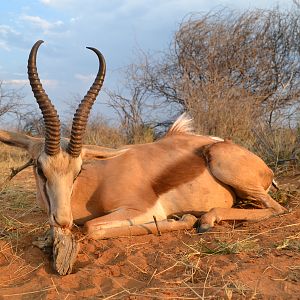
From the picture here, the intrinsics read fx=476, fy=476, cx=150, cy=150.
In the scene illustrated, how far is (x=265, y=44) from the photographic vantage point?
63.6 feet

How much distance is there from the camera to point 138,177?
5266 mm

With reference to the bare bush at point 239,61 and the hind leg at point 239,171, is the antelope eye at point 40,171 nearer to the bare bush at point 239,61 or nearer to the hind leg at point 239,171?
the hind leg at point 239,171

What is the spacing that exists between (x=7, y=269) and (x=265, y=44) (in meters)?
17.4

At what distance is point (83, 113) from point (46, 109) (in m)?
0.36

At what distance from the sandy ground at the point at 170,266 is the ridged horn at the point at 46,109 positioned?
0.94 metres

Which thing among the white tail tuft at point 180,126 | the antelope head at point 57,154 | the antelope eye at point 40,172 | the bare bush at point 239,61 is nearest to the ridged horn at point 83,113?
the antelope head at point 57,154

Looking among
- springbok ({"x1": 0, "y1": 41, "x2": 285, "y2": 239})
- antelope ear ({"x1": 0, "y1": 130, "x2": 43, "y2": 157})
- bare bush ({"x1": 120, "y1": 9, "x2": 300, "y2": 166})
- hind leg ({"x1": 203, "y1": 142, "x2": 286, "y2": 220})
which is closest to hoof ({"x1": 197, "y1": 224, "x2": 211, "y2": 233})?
springbok ({"x1": 0, "y1": 41, "x2": 285, "y2": 239})

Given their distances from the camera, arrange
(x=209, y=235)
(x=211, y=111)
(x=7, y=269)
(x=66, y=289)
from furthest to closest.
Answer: (x=211, y=111)
(x=209, y=235)
(x=7, y=269)
(x=66, y=289)

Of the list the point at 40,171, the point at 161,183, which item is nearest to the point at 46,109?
the point at 40,171

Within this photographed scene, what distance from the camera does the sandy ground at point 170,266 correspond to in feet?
10.2

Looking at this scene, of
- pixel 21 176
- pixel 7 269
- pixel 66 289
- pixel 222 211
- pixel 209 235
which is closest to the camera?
pixel 66 289

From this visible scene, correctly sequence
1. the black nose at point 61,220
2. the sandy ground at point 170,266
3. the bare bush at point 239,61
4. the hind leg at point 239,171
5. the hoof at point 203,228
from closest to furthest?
the sandy ground at point 170,266 → the black nose at point 61,220 → the hoof at point 203,228 → the hind leg at point 239,171 → the bare bush at point 239,61

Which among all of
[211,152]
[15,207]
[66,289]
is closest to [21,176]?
[15,207]

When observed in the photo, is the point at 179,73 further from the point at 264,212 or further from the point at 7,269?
the point at 7,269
